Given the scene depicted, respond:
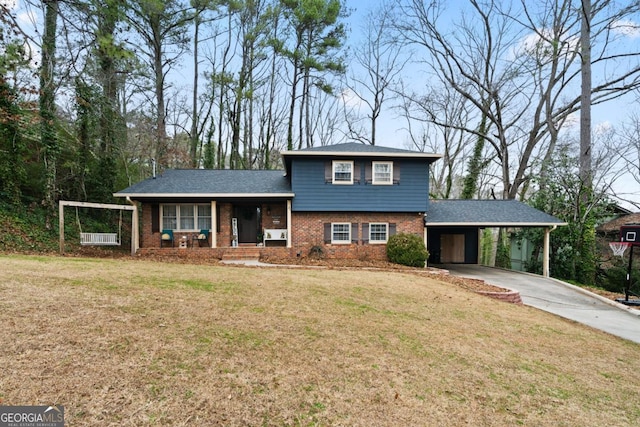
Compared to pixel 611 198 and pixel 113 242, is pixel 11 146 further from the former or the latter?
pixel 611 198

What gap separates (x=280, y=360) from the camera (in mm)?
3826

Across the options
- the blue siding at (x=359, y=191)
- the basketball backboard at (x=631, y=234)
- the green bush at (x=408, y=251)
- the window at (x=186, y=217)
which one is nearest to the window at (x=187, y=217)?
the window at (x=186, y=217)

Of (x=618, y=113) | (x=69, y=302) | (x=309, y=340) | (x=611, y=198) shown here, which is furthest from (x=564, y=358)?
(x=618, y=113)

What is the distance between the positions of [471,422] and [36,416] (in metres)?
3.87

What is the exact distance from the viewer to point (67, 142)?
15195mm

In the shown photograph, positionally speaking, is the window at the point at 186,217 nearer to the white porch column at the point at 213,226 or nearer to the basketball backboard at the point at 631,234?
the white porch column at the point at 213,226

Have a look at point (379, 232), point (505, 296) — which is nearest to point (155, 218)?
point (379, 232)

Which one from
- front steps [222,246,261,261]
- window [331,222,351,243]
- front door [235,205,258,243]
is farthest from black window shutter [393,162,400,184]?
front steps [222,246,261,261]

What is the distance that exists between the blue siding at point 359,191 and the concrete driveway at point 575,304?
4.61m

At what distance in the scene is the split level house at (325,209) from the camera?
13.8 meters
